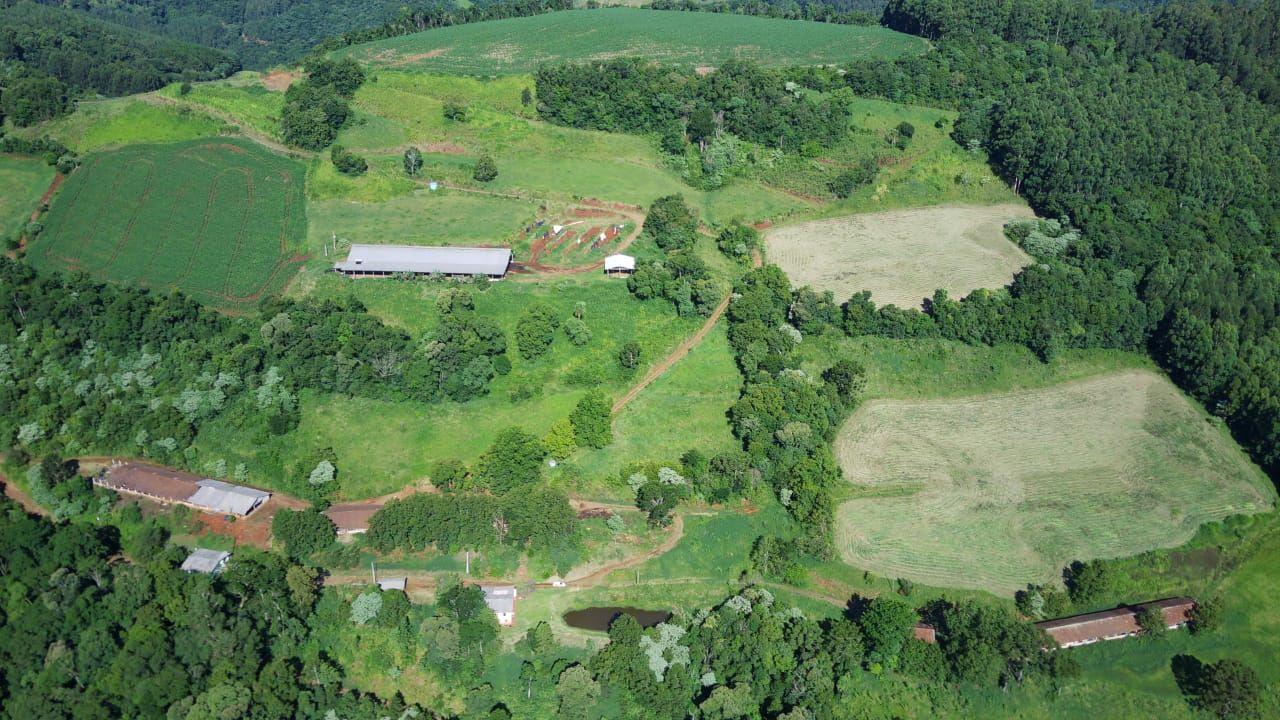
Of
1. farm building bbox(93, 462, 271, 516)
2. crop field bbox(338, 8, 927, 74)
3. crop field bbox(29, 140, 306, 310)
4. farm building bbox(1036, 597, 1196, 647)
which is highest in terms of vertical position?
crop field bbox(338, 8, 927, 74)

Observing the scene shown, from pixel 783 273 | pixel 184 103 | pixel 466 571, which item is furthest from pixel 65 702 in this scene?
pixel 184 103

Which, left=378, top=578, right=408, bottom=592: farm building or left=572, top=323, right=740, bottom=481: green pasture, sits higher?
left=572, top=323, right=740, bottom=481: green pasture

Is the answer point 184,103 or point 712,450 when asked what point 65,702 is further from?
point 184,103

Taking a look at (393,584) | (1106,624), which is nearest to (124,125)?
(393,584)

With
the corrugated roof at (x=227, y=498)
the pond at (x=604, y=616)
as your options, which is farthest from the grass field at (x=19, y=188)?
the pond at (x=604, y=616)

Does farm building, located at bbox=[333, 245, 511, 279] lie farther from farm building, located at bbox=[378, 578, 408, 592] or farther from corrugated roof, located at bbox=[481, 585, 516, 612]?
corrugated roof, located at bbox=[481, 585, 516, 612]

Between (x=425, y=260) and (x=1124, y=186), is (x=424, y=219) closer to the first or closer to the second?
(x=425, y=260)

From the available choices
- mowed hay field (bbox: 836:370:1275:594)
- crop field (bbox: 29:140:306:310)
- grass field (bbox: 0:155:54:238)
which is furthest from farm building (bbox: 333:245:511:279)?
mowed hay field (bbox: 836:370:1275:594)
